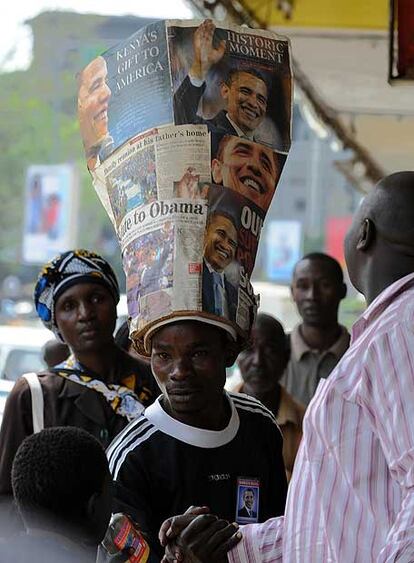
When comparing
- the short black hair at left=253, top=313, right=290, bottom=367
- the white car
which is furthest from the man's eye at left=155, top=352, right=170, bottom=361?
the white car

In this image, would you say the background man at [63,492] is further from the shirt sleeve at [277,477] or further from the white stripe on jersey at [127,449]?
the shirt sleeve at [277,477]

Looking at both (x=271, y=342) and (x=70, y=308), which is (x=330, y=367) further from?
(x=70, y=308)

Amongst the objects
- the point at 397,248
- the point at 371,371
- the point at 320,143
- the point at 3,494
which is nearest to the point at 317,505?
the point at 371,371

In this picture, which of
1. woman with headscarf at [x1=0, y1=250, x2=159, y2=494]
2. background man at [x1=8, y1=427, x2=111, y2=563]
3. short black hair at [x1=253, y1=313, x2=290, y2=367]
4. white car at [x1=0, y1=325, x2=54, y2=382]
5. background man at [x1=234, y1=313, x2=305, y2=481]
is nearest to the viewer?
background man at [x1=8, y1=427, x2=111, y2=563]

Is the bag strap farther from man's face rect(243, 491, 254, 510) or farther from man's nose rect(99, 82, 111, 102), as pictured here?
man's nose rect(99, 82, 111, 102)

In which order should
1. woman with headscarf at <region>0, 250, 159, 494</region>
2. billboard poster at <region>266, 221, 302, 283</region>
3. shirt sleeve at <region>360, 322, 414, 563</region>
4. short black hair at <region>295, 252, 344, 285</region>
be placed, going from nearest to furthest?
shirt sleeve at <region>360, 322, 414, 563</region> < woman with headscarf at <region>0, 250, 159, 494</region> < short black hair at <region>295, 252, 344, 285</region> < billboard poster at <region>266, 221, 302, 283</region>

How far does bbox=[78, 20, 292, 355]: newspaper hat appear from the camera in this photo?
3490mm

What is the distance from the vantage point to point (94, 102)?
12.0ft

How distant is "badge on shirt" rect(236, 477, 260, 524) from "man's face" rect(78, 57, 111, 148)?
3.37 ft

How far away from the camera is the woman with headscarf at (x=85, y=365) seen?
4.27m

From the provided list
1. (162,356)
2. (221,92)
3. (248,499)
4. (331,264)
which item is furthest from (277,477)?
(331,264)

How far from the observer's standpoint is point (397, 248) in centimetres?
283

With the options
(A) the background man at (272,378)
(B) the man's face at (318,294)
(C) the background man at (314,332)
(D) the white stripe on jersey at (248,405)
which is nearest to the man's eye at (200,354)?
(D) the white stripe on jersey at (248,405)

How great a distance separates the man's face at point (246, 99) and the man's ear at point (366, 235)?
76 cm
